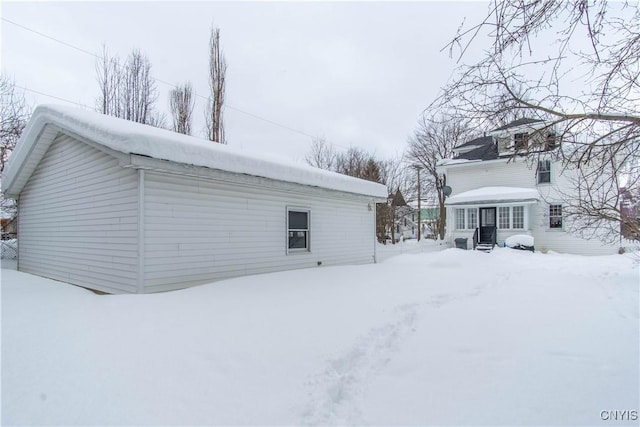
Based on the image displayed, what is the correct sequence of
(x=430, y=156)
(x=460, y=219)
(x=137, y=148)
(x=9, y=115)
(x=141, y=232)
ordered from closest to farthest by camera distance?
(x=137, y=148), (x=141, y=232), (x=9, y=115), (x=460, y=219), (x=430, y=156)

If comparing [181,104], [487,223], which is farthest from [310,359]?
[181,104]

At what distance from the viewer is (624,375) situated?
9.92ft

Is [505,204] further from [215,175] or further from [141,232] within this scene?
[141,232]

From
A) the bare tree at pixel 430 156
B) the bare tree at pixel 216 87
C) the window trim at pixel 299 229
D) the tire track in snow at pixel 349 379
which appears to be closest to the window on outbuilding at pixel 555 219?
the bare tree at pixel 430 156

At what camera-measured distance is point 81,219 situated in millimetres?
7199

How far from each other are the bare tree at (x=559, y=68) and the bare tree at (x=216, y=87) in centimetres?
1680

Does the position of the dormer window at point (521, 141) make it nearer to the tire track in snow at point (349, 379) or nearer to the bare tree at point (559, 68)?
the bare tree at point (559, 68)

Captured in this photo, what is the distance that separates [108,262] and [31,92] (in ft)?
42.8

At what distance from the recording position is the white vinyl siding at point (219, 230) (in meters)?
5.83

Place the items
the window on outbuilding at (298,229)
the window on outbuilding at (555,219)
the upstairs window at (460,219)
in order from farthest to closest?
the upstairs window at (460,219) → the window on outbuilding at (555,219) → the window on outbuilding at (298,229)

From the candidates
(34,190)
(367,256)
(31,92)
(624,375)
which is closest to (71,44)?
(31,92)

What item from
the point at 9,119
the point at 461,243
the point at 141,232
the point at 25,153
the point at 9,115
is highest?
the point at 9,115

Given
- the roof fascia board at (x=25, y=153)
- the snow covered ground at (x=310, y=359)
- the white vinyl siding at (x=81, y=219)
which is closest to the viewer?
the snow covered ground at (x=310, y=359)

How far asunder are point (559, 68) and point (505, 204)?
1519cm
